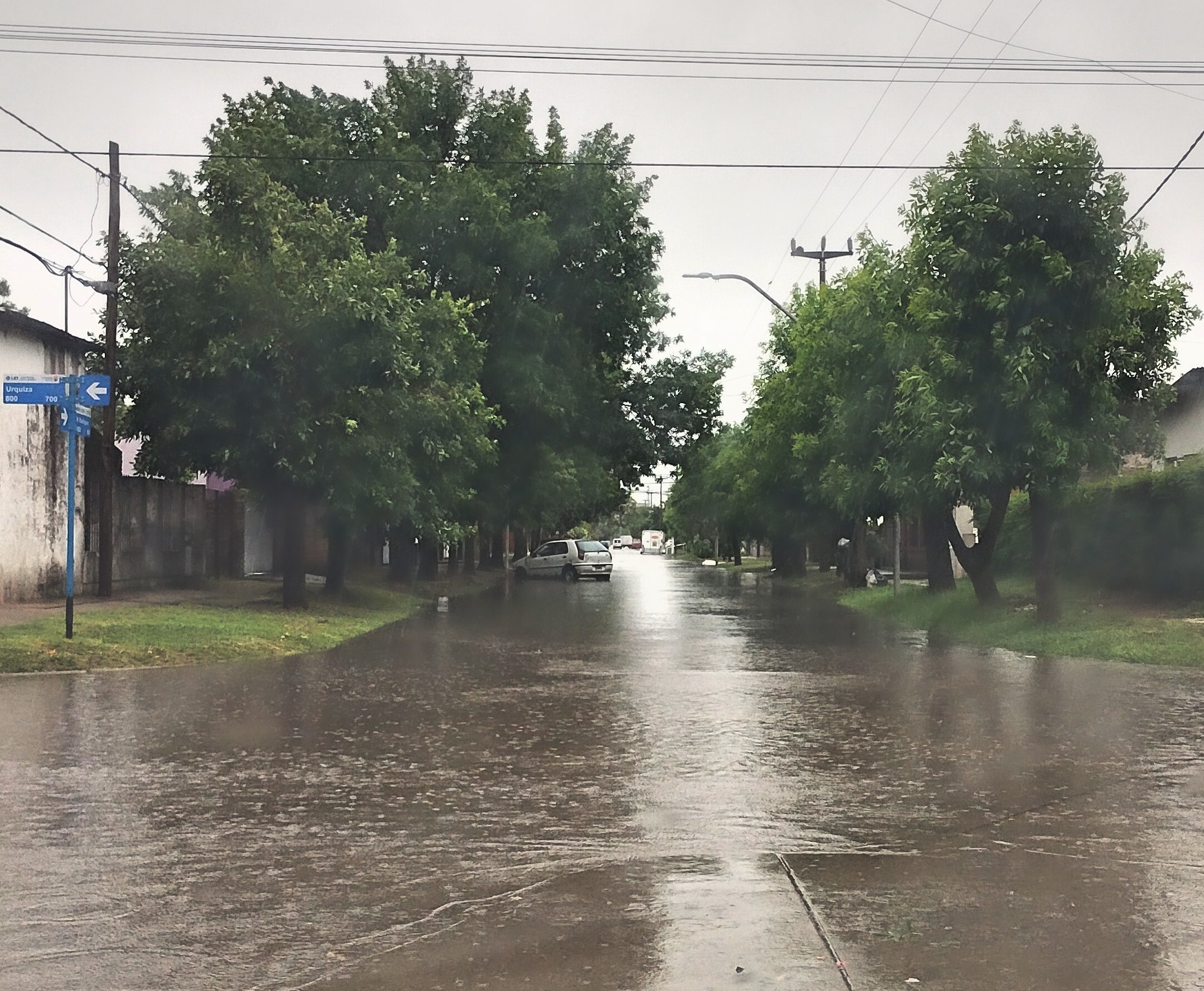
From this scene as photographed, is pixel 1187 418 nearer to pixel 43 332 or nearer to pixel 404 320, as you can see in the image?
pixel 404 320

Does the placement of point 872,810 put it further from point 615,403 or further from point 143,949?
point 615,403

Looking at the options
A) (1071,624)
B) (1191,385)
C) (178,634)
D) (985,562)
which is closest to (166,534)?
(178,634)

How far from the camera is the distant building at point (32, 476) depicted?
76.0 feet

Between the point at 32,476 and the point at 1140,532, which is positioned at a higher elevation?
the point at 32,476

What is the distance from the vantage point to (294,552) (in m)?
25.1

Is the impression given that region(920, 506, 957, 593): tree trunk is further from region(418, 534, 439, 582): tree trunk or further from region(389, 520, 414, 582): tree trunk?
region(418, 534, 439, 582): tree trunk

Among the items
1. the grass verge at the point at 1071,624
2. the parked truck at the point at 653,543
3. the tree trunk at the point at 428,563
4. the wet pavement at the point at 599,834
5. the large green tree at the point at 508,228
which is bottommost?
the wet pavement at the point at 599,834

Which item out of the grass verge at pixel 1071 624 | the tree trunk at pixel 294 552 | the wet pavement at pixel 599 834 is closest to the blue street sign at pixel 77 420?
the wet pavement at pixel 599 834

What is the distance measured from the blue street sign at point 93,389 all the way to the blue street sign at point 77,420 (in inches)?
4.8

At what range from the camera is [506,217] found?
1304 inches

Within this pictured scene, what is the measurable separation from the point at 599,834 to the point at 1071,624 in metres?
14.9

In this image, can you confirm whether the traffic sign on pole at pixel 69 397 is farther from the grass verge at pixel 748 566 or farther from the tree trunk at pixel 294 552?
the grass verge at pixel 748 566

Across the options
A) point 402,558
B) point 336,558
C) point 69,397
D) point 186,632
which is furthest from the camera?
point 402,558

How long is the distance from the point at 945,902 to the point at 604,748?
441 centimetres
